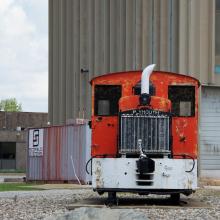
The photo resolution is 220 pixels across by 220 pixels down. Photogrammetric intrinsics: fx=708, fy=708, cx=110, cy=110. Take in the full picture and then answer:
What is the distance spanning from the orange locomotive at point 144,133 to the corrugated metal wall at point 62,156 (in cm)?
1368

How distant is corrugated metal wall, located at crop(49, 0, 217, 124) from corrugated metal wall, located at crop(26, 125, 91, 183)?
20.7ft

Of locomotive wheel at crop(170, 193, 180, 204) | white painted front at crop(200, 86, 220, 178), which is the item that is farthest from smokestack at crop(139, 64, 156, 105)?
white painted front at crop(200, 86, 220, 178)

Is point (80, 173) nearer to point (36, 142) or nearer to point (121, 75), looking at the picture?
point (36, 142)

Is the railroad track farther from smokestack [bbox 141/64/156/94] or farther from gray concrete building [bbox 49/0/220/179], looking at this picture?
gray concrete building [bbox 49/0/220/179]

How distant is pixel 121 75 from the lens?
16375mm

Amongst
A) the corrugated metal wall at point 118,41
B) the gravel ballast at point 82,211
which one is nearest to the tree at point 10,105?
the corrugated metal wall at point 118,41

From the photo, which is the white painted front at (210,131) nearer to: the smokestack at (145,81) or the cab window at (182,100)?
the cab window at (182,100)

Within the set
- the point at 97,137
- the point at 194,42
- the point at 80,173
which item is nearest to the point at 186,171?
the point at 97,137

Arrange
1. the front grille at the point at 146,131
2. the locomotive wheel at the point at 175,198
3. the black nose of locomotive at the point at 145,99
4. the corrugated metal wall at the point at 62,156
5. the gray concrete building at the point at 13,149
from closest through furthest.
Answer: the front grille at the point at 146,131, the black nose of locomotive at the point at 145,99, the locomotive wheel at the point at 175,198, the corrugated metal wall at the point at 62,156, the gray concrete building at the point at 13,149

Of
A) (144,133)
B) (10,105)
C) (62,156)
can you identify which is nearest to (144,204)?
(144,133)

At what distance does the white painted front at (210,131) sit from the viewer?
34094mm

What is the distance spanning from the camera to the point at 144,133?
15.4 meters

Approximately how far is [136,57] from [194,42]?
3.59 metres

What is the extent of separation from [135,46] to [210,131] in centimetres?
601
